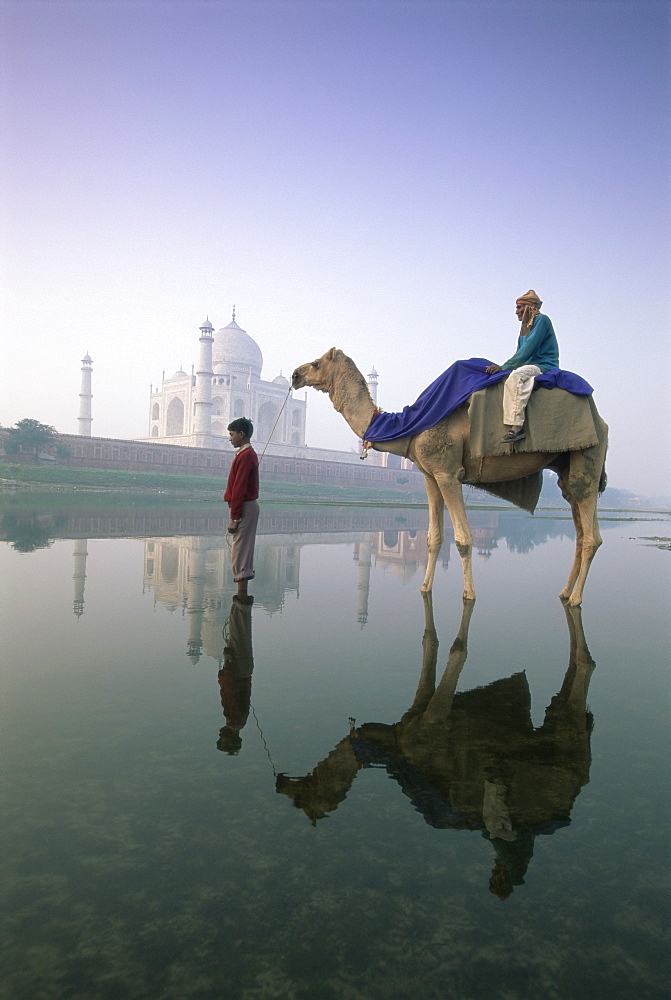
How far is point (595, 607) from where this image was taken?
510 cm

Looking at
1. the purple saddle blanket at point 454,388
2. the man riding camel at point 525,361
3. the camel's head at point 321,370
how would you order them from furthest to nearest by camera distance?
1. the camel's head at point 321,370
2. the purple saddle blanket at point 454,388
3. the man riding camel at point 525,361

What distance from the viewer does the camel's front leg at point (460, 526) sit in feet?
16.2

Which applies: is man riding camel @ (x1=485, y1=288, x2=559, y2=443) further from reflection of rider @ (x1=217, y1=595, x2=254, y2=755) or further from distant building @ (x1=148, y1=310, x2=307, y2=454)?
distant building @ (x1=148, y1=310, x2=307, y2=454)

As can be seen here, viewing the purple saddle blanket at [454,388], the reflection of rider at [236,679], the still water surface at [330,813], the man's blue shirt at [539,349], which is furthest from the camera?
the man's blue shirt at [539,349]

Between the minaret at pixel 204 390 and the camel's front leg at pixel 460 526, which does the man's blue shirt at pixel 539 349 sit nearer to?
the camel's front leg at pixel 460 526

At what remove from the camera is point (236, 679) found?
9.61 feet

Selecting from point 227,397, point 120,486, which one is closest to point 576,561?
point 120,486

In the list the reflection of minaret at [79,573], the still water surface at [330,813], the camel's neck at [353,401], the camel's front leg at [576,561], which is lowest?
the reflection of minaret at [79,573]

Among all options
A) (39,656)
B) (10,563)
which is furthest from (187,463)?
(39,656)

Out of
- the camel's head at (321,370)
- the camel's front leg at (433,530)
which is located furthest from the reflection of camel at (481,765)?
the camel's head at (321,370)

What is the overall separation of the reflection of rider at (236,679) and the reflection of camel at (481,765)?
0.39 meters

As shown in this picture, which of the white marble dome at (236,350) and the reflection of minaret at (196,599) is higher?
the white marble dome at (236,350)

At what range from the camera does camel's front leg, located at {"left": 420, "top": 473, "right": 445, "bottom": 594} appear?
5.41 metres

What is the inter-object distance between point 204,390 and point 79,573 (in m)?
58.7
